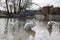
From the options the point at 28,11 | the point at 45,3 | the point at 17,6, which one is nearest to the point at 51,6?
the point at 45,3

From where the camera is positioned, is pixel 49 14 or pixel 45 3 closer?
pixel 49 14

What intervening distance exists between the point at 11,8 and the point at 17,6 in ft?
0.96

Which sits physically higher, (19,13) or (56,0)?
(56,0)

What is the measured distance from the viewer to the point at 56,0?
8.17 metres

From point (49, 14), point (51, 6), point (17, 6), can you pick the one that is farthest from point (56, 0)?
point (17, 6)

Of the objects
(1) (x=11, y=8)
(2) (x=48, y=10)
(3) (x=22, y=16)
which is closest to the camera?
(3) (x=22, y=16)

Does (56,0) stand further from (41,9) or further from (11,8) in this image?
(11,8)

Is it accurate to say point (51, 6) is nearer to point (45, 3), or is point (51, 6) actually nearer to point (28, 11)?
point (45, 3)

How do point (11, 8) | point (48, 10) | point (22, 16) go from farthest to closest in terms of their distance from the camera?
point (11, 8) < point (48, 10) < point (22, 16)

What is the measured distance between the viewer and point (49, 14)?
293 inches

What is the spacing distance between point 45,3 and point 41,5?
23 centimetres

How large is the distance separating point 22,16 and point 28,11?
2.33ft

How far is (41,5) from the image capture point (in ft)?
26.7

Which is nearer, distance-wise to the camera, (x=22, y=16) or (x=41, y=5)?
(x=22, y=16)
